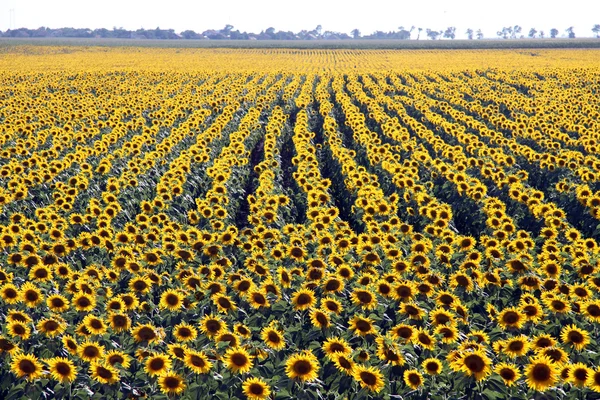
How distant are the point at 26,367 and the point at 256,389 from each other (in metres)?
1.98

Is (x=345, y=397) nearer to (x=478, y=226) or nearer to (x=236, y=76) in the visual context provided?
(x=478, y=226)

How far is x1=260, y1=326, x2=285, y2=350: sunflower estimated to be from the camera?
538 centimetres

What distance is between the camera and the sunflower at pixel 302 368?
476cm

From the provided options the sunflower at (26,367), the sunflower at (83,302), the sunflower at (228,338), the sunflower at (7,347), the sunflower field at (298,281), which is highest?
the sunflower at (7,347)

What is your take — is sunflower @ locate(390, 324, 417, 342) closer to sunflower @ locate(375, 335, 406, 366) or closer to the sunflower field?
the sunflower field

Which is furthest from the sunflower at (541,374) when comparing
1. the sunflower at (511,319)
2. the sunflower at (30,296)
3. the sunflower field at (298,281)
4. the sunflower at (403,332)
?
the sunflower at (30,296)

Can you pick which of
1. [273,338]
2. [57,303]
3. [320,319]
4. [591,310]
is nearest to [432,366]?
[320,319]

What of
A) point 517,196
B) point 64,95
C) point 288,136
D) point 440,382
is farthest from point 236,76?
point 440,382

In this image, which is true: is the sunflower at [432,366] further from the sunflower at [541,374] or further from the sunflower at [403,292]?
the sunflower at [403,292]

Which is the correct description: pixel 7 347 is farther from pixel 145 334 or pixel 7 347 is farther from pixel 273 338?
pixel 273 338

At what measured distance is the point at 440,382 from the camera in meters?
4.97

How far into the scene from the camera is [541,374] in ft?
15.4

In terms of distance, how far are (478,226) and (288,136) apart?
449 inches

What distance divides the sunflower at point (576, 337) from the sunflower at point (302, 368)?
2.56m
